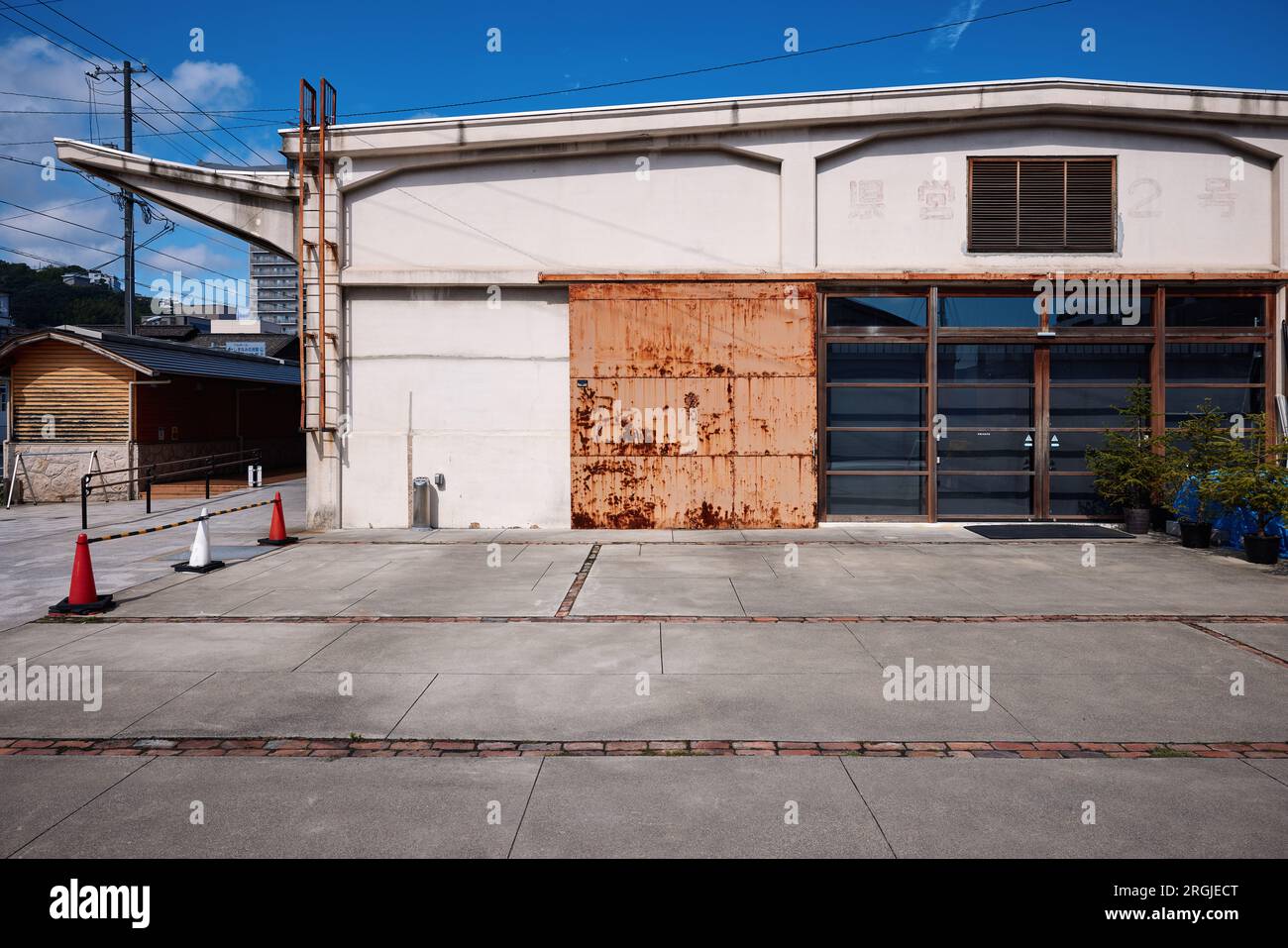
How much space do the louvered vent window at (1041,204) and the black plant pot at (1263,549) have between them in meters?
6.43

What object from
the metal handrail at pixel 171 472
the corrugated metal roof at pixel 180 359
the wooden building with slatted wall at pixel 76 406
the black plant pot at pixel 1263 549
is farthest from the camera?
the wooden building with slatted wall at pixel 76 406

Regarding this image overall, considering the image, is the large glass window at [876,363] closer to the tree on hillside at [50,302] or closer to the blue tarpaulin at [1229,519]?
the blue tarpaulin at [1229,519]

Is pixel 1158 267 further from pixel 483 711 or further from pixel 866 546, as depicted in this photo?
pixel 483 711

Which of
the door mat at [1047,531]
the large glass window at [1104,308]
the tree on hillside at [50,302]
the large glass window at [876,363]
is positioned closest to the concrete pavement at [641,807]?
the door mat at [1047,531]

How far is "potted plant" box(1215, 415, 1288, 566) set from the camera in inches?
460

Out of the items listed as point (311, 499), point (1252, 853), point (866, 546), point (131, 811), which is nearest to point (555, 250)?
point (311, 499)

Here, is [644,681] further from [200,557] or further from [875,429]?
[875,429]

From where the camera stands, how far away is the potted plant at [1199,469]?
515 inches

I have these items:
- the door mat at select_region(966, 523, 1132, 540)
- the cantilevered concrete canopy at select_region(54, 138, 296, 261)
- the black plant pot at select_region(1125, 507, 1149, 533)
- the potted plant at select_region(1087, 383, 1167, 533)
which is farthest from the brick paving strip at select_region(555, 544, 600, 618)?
the black plant pot at select_region(1125, 507, 1149, 533)

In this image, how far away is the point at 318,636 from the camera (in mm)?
8141

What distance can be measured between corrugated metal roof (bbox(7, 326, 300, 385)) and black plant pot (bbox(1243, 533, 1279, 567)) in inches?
993

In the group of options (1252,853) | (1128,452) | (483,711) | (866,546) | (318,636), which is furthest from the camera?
(1128,452)

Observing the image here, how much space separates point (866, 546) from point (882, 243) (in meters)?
6.12

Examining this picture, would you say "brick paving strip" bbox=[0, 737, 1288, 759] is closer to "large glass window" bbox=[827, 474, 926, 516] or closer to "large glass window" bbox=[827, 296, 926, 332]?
"large glass window" bbox=[827, 474, 926, 516]
